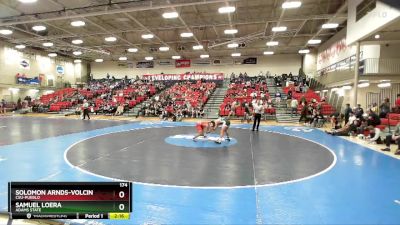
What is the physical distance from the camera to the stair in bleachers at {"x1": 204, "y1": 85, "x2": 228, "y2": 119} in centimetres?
2249

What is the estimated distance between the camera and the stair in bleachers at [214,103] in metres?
22.5

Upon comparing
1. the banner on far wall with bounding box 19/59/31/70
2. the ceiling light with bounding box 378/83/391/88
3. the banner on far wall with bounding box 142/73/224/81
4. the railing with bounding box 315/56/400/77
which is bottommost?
the ceiling light with bounding box 378/83/391/88

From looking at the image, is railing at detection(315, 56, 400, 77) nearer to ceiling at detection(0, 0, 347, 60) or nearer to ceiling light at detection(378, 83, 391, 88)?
ceiling light at detection(378, 83, 391, 88)

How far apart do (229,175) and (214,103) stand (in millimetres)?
19221

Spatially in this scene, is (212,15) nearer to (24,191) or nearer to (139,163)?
(139,163)

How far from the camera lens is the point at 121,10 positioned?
1559 cm

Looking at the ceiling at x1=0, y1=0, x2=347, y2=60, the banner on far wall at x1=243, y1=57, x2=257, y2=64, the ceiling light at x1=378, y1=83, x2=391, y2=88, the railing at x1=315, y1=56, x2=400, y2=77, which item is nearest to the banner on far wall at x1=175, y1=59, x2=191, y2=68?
the ceiling at x1=0, y1=0, x2=347, y2=60

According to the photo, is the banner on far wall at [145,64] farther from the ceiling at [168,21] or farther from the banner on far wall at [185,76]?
the ceiling at [168,21]

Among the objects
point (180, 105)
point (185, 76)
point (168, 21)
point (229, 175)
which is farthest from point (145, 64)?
point (229, 175)

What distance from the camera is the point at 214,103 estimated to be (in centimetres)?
2527

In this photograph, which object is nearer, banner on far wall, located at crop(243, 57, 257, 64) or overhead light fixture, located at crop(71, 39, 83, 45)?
overhead light fixture, located at crop(71, 39, 83, 45)
